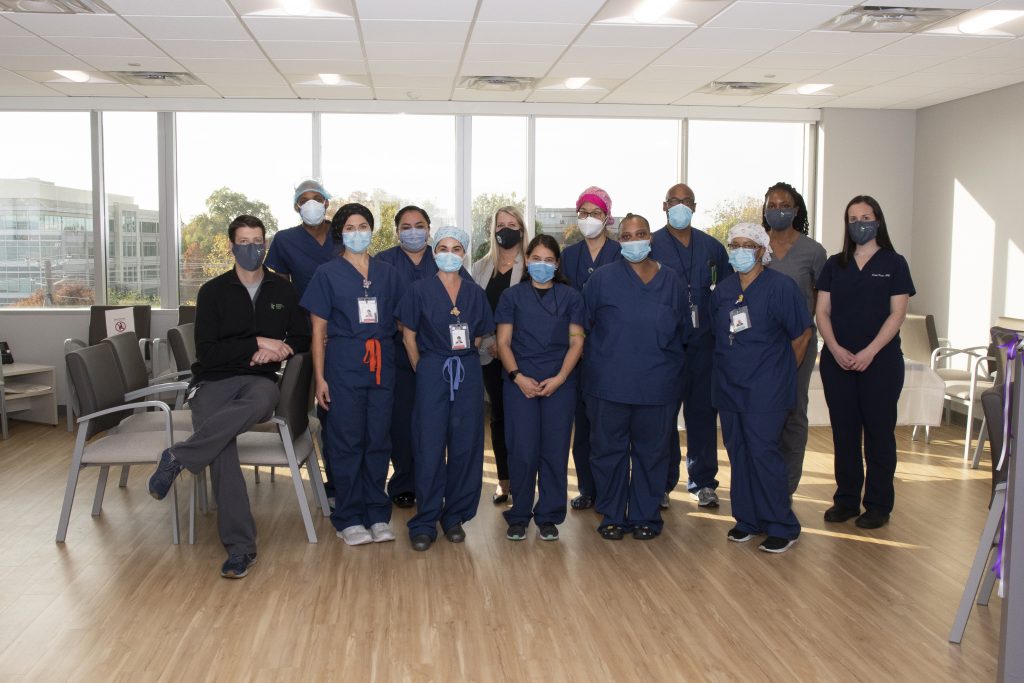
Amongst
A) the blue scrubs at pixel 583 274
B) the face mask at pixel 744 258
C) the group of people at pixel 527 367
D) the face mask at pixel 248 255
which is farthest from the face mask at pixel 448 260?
the face mask at pixel 744 258

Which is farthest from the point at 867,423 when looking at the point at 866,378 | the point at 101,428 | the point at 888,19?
the point at 101,428

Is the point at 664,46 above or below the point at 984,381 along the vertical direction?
above

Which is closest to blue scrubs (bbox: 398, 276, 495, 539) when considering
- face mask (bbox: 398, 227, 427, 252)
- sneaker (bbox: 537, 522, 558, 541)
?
sneaker (bbox: 537, 522, 558, 541)

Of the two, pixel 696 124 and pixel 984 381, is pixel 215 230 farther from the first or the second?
pixel 984 381

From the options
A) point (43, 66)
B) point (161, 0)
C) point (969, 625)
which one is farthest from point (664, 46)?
point (43, 66)

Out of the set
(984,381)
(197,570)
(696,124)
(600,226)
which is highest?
(696,124)

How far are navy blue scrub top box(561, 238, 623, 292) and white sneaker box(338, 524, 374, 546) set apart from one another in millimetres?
1584

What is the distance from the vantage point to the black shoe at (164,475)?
3.87 metres

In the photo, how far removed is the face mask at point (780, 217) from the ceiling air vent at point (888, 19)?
1254 millimetres

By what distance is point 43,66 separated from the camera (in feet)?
21.7

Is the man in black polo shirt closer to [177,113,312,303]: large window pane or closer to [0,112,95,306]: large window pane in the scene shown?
[177,113,312,303]: large window pane

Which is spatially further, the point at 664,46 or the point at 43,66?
the point at 43,66

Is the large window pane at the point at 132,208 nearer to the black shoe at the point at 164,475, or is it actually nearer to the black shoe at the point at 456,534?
the black shoe at the point at 164,475

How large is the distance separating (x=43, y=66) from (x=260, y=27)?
7.25 feet
